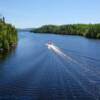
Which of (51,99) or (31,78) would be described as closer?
(51,99)

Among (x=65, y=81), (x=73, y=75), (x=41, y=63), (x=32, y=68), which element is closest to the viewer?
(x=65, y=81)

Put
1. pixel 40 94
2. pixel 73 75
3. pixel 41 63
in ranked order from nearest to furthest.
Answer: pixel 40 94, pixel 73 75, pixel 41 63

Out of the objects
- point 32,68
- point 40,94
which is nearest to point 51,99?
point 40,94

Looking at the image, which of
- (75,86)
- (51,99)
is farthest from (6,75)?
(51,99)

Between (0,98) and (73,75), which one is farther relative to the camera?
(73,75)

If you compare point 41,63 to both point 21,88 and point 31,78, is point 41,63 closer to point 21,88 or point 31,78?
point 31,78

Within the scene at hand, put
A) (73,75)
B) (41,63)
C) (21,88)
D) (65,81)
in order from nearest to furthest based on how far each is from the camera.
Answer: (21,88), (65,81), (73,75), (41,63)

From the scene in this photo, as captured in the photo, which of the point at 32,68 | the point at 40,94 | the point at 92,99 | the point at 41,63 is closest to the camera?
the point at 92,99

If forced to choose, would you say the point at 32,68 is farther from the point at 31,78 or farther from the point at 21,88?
the point at 21,88
